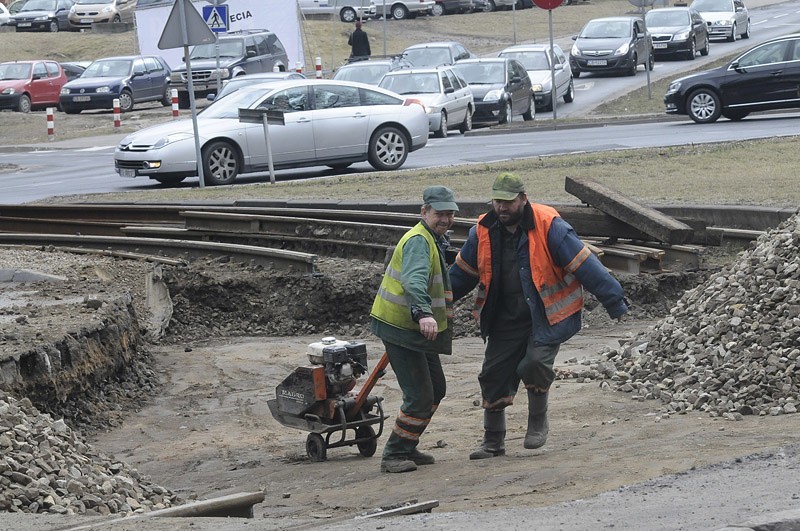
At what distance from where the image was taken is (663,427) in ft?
26.9

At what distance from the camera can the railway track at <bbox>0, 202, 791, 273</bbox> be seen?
13.1 meters

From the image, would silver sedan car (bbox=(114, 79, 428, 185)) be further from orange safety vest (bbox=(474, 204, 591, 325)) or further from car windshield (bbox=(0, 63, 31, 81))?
car windshield (bbox=(0, 63, 31, 81))

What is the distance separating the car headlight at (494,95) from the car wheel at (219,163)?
421 inches

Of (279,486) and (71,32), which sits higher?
(71,32)

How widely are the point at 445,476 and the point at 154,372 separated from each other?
4.44 m

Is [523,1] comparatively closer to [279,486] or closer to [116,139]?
[116,139]

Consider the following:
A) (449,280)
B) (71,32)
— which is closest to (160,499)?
(449,280)

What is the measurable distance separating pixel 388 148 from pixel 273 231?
7717mm

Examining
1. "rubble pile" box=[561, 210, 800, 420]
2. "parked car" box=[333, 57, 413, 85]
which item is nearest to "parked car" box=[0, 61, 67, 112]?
"parked car" box=[333, 57, 413, 85]

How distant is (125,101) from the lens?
3731cm

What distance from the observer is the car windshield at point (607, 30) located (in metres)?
39.9

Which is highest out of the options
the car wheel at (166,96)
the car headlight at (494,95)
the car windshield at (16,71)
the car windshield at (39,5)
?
the car windshield at (39,5)

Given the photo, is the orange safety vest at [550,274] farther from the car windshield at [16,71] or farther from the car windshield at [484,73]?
the car windshield at [16,71]

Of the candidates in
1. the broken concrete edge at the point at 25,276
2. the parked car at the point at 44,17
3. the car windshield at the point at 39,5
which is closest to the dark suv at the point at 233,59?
the parked car at the point at 44,17
